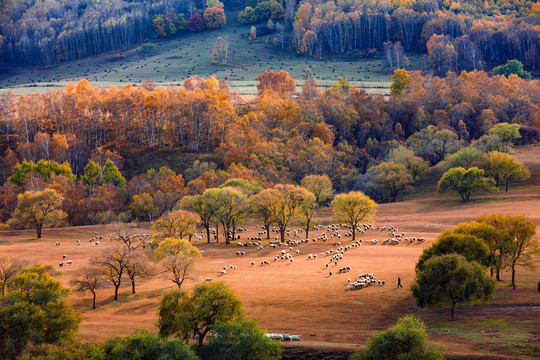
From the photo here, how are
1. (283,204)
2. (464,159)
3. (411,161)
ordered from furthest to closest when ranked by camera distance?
(411,161) → (464,159) → (283,204)

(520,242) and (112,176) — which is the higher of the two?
(112,176)

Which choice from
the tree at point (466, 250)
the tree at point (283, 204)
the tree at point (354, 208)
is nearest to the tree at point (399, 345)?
the tree at point (466, 250)

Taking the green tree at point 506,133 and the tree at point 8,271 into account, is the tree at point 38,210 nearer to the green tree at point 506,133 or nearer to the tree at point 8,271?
the tree at point 8,271

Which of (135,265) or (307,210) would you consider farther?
(307,210)

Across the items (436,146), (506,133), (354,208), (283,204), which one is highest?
(506,133)

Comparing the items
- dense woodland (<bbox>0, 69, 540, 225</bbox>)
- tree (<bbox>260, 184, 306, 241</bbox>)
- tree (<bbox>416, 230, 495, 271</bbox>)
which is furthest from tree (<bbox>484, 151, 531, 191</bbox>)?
tree (<bbox>416, 230, 495, 271</bbox>)

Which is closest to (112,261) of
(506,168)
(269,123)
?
(506,168)

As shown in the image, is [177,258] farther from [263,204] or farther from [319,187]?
[319,187]
